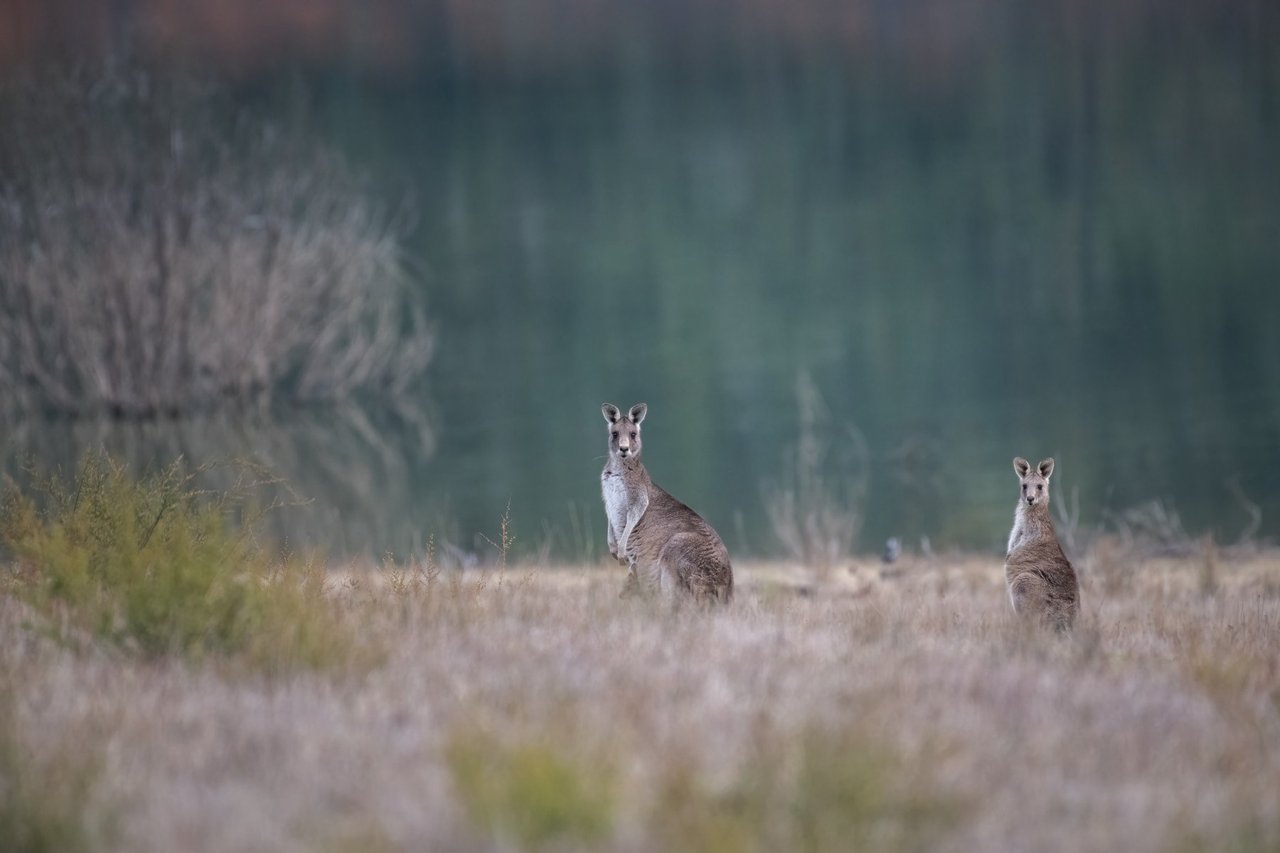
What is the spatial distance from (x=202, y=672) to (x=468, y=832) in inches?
78.8

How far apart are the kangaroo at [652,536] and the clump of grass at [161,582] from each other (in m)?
1.45

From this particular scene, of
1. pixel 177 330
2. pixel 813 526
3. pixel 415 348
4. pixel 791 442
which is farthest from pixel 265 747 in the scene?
pixel 415 348

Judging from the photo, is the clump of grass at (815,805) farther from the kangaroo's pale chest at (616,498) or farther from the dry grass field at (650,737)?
the kangaroo's pale chest at (616,498)

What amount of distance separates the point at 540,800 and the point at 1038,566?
3869 mm

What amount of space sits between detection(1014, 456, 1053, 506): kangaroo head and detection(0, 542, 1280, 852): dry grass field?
603mm

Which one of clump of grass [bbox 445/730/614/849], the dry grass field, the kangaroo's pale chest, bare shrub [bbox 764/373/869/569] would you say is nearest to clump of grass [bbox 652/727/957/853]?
the dry grass field

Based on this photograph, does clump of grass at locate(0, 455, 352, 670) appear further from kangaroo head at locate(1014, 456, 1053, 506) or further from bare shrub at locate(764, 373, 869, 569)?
bare shrub at locate(764, 373, 869, 569)

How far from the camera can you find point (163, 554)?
621 centimetres

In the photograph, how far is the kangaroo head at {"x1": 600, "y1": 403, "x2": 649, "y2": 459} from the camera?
763 cm

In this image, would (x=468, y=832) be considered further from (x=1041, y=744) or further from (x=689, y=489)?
(x=689, y=489)

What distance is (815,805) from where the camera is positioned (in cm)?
388

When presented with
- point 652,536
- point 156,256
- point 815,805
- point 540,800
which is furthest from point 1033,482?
point 156,256

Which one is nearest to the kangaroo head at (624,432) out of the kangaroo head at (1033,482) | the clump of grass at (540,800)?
the kangaroo head at (1033,482)

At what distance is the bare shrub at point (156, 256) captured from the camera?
24016 mm
